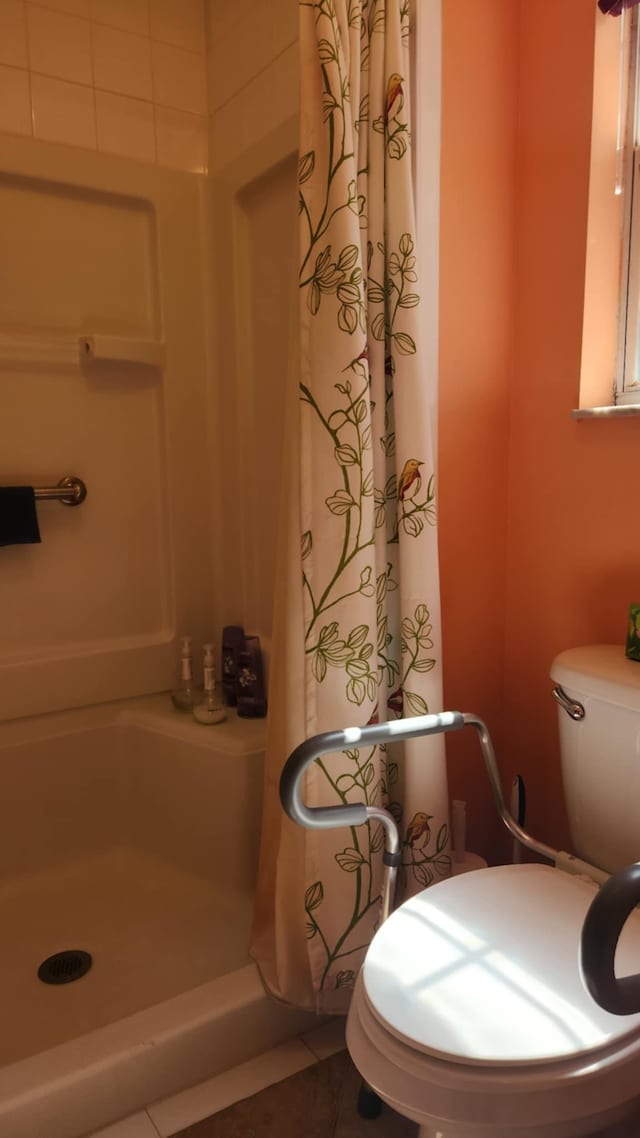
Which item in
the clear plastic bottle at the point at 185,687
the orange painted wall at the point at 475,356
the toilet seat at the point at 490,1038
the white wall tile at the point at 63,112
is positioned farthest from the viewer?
the clear plastic bottle at the point at 185,687

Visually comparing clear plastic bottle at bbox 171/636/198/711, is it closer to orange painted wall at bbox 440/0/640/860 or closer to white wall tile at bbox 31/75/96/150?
orange painted wall at bbox 440/0/640/860

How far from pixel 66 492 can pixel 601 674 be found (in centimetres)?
130

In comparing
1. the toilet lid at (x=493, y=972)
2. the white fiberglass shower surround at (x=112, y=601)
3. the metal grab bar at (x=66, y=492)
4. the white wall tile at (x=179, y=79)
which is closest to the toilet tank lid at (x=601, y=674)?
the toilet lid at (x=493, y=972)

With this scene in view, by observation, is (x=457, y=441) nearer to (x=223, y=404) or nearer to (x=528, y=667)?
(x=528, y=667)

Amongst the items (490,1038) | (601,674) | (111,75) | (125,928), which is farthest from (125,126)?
(490,1038)

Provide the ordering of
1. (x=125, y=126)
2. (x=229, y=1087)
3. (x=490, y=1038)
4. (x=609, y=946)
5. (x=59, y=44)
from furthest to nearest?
(x=125, y=126)
(x=59, y=44)
(x=229, y=1087)
(x=490, y=1038)
(x=609, y=946)

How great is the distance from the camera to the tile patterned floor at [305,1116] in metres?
1.11

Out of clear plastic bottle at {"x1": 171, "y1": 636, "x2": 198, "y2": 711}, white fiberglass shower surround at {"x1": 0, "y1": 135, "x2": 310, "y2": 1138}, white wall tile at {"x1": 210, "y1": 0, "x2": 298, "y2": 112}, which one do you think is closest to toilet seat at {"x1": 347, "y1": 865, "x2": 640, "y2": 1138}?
white fiberglass shower surround at {"x1": 0, "y1": 135, "x2": 310, "y2": 1138}

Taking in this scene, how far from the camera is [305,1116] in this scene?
114cm

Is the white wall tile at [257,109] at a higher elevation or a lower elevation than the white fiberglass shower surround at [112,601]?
higher

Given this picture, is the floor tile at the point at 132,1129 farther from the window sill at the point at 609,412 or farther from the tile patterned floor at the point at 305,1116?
the window sill at the point at 609,412

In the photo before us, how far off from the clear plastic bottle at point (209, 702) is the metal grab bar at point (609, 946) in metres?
1.17

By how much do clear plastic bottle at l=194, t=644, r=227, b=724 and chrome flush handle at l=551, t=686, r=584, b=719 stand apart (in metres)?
0.85

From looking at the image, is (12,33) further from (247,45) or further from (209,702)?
(209,702)
